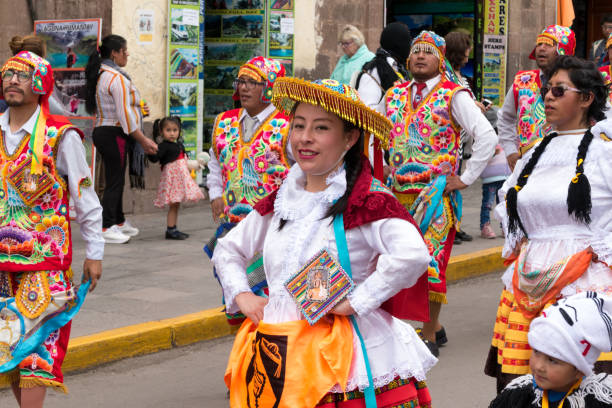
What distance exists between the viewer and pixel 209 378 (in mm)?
7043

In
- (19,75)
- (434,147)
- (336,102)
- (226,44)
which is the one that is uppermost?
(226,44)

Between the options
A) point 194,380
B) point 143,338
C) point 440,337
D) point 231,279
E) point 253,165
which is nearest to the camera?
point 231,279

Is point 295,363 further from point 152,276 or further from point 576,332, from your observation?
point 152,276

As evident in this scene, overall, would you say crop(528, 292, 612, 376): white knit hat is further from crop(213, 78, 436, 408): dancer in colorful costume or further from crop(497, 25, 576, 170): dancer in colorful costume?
crop(497, 25, 576, 170): dancer in colorful costume

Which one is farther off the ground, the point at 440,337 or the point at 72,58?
the point at 72,58

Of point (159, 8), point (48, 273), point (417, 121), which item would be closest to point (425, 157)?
point (417, 121)

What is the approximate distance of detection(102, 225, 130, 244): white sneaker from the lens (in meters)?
11.2

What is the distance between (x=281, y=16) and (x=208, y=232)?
4.00m

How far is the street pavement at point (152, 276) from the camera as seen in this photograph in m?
8.10

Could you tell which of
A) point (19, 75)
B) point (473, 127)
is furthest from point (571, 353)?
point (473, 127)

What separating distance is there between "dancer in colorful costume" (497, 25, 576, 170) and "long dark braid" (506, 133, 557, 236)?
10.4 ft

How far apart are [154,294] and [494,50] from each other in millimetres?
11323

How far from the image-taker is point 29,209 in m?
5.44

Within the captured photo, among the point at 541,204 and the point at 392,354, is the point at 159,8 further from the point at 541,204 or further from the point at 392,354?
the point at 392,354
